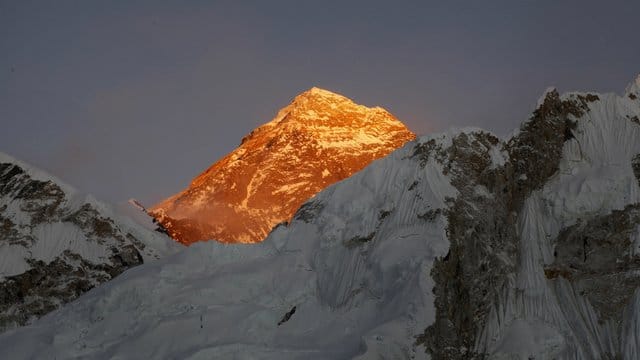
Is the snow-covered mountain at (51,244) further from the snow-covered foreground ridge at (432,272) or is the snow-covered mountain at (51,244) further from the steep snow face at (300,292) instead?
the steep snow face at (300,292)

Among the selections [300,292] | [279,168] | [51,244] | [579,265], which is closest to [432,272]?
[300,292]

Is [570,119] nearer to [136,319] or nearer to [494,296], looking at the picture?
[494,296]

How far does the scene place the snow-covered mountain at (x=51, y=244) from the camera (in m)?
95.1

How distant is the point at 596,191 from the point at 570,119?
10756mm

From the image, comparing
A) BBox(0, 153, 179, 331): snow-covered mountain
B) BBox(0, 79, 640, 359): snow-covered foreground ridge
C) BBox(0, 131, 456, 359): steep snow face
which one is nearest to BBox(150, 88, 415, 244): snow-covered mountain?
BBox(0, 153, 179, 331): snow-covered mountain

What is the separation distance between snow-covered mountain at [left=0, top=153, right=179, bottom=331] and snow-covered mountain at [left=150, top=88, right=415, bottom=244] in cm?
3736

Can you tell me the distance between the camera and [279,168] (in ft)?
529

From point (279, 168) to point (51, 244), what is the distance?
65984 mm

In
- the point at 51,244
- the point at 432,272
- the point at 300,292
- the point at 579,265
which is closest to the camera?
the point at 432,272

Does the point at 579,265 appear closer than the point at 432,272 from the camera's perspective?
No

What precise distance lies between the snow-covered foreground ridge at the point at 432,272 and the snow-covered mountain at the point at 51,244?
1039 centimetres

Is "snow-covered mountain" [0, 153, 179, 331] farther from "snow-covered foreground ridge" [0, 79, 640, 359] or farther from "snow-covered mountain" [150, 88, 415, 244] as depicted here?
"snow-covered mountain" [150, 88, 415, 244]

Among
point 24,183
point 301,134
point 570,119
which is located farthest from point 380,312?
point 301,134

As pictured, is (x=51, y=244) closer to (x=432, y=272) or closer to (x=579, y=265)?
(x=432, y=272)
